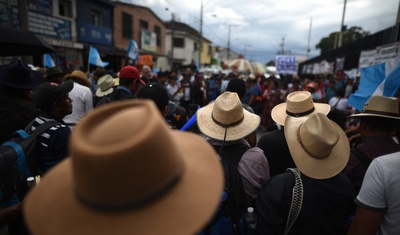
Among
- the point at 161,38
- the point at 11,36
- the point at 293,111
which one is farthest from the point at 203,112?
the point at 161,38

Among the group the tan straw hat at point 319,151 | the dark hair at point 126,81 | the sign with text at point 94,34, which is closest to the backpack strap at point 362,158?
the tan straw hat at point 319,151

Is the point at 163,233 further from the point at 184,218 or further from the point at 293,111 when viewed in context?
the point at 293,111

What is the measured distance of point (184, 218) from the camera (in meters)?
0.88

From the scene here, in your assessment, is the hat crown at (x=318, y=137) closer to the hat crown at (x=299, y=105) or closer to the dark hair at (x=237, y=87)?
the hat crown at (x=299, y=105)

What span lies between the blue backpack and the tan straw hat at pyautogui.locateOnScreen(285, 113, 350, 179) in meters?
2.10

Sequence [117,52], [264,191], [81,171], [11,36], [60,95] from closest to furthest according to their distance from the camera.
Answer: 1. [81,171]
2. [264,191]
3. [60,95]
4. [11,36]
5. [117,52]

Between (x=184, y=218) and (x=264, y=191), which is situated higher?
(x=184, y=218)

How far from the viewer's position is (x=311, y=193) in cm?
172

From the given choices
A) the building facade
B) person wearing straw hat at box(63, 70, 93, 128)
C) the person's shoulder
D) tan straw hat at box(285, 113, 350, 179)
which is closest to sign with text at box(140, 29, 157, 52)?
the building facade

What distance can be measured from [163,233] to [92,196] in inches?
10.6

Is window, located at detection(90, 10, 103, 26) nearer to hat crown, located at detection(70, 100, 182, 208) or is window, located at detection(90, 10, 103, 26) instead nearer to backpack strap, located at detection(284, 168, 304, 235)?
backpack strap, located at detection(284, 168, 304, 235)

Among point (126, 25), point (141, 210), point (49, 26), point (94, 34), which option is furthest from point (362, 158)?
point (126, 25)

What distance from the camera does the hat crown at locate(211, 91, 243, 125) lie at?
7.14 ft

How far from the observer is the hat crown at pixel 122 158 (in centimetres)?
80
